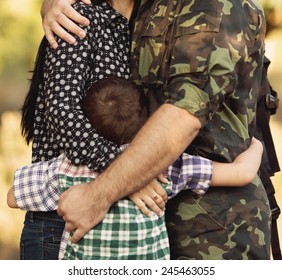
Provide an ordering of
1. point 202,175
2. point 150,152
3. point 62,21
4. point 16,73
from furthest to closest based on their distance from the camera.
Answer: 1. point 16,73
2. point 62,21
3. point 202,175
4. point 150,152

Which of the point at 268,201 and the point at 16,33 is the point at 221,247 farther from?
the point at 16,33

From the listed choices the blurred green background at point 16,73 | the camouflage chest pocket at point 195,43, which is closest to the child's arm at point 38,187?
the camouflage chest pocket at point 195,43

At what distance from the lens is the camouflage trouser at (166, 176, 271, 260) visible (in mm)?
2805

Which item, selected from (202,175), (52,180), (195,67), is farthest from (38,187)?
(195,67)

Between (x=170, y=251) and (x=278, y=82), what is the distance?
2.60m

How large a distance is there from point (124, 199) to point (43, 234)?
38cm

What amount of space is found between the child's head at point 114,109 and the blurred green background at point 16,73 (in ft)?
Answer: 7.62

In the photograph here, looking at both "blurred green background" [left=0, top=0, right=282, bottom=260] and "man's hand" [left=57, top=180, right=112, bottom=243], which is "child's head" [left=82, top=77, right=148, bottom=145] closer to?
"man's hand" [left=57, top=180, right=112, bottom=243]

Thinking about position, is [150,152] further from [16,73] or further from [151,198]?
[16,73]

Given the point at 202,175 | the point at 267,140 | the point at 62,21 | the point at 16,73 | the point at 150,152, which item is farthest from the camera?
the point at 16,73

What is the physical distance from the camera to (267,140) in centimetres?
322

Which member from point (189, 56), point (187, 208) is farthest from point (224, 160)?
point (189, 56)

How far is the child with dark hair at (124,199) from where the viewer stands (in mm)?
2594
